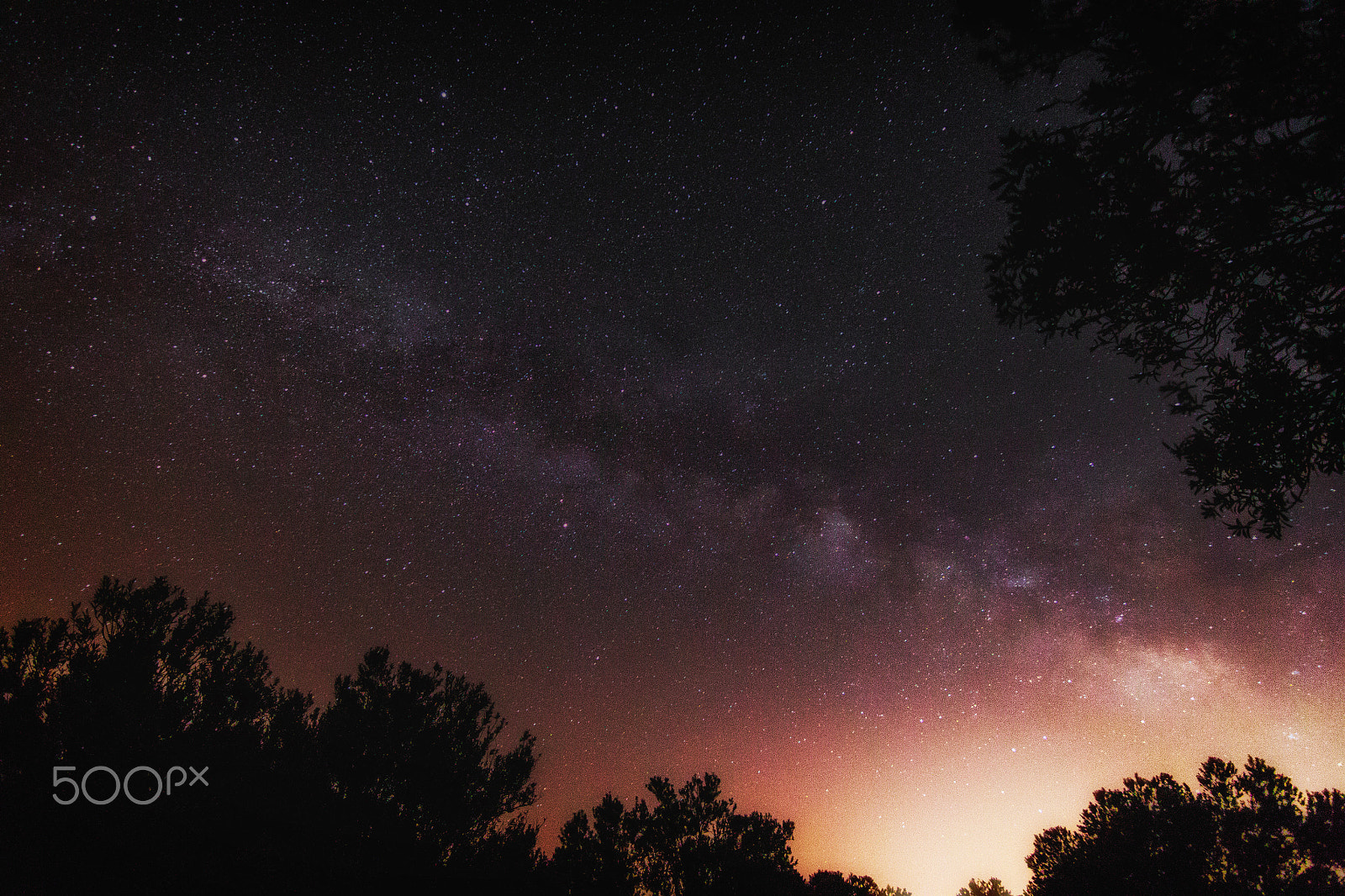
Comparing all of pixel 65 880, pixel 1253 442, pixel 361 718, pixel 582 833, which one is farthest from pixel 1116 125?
pixel 582 833

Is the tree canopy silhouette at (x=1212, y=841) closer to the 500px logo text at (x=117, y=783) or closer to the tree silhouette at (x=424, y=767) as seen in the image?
the tree silhouette at (x=424, y=767)

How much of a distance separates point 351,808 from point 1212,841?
1208 inches

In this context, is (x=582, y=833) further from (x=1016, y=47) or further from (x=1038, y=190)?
(x=1016, y=47)

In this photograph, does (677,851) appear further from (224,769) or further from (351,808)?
(224,769)

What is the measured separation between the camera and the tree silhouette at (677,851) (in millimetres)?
17719

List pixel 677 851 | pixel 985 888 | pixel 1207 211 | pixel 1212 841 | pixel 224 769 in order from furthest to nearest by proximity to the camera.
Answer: pixel 985 888, pixel 677 851, pixel 1212 841, pixel 224 769, pixel 1207 211

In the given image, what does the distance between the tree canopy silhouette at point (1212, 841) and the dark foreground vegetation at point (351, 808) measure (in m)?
0.06

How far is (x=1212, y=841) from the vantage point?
16094 millimetres

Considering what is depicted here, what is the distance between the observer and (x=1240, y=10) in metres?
4.40

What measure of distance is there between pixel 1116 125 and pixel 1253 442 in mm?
4183

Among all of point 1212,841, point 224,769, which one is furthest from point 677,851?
point 1212,841

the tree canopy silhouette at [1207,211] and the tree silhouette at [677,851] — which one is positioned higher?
the tree canopy silhouette at [1207,211]

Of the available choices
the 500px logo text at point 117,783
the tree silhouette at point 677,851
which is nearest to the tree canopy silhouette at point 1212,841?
the tree silhouette at point 677,851

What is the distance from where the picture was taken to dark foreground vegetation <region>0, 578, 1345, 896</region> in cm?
939
